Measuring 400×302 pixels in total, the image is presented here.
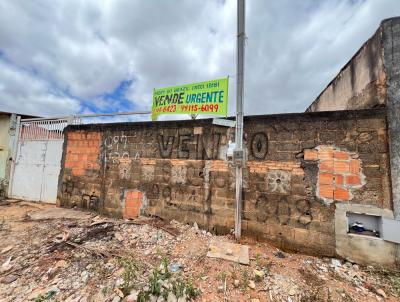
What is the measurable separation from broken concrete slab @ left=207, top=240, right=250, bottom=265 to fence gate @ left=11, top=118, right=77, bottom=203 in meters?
5.67

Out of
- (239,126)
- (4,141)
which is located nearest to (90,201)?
(239,126)

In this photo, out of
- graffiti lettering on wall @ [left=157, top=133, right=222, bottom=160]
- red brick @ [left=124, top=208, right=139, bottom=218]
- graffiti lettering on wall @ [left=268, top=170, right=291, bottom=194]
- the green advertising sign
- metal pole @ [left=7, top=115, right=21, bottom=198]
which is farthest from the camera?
metal pole @ [left=7, top=115, right=21, bottom=198]

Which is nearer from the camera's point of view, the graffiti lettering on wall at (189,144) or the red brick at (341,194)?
the red brick at (341,194)

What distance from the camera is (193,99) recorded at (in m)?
4.44

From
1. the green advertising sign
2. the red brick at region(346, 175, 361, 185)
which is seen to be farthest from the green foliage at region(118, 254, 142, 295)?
the red brick at region(346, 175, 361, 185)

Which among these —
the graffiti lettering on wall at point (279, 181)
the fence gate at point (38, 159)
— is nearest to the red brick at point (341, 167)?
the graffiti lettering on wall at point (279, 181)

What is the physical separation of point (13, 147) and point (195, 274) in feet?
27.1

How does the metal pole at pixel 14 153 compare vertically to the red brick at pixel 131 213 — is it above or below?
above

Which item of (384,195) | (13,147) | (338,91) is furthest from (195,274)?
(13,147)

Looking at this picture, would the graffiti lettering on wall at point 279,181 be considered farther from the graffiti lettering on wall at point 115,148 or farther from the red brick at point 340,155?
the graffiti lettering on wall at point 115,148

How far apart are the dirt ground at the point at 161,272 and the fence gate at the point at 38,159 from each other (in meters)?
2.84

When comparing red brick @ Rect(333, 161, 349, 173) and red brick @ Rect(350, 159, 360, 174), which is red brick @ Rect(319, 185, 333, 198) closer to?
red brick @ Rect(333, 161, 349, 173)

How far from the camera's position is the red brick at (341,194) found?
119 inches

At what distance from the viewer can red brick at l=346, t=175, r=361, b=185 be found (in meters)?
2.96
